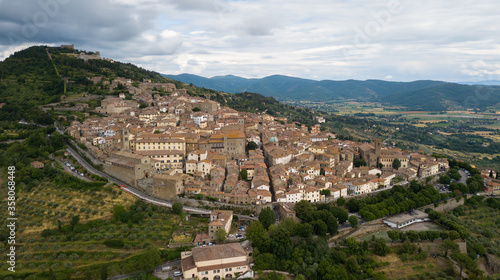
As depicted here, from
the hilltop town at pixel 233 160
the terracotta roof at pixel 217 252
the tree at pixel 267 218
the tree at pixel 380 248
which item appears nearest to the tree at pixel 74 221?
the hilltop town at pixel 233 160

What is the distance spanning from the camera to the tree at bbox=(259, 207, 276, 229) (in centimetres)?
3009

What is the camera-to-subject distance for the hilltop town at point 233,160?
35656mm

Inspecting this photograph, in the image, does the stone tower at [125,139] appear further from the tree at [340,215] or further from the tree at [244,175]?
the tree at [340,215]

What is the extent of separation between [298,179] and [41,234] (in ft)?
89.8

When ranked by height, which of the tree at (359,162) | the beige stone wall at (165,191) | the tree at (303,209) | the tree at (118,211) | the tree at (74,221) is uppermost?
the tree at (359,162)

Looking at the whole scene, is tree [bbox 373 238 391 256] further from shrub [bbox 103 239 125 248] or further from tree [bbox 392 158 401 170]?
shrub [bbox 103 239 125 248]

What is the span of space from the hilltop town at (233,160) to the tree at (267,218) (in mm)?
3314

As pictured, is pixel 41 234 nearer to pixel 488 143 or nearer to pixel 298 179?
pixel 298 179

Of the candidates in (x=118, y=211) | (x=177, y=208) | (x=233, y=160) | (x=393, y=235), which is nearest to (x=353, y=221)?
(x=393, y=235)

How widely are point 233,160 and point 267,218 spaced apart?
14982mm

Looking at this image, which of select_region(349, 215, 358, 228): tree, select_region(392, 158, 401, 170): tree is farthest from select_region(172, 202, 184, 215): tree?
select_region(392, 158, 401, 170): tree

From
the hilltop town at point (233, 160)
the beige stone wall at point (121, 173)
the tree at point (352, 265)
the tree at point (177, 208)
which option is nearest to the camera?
the tree at point (352, 265)

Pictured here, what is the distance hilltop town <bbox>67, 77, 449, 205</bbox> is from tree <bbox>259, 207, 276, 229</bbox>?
3314 mm

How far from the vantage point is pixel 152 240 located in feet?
95.3
